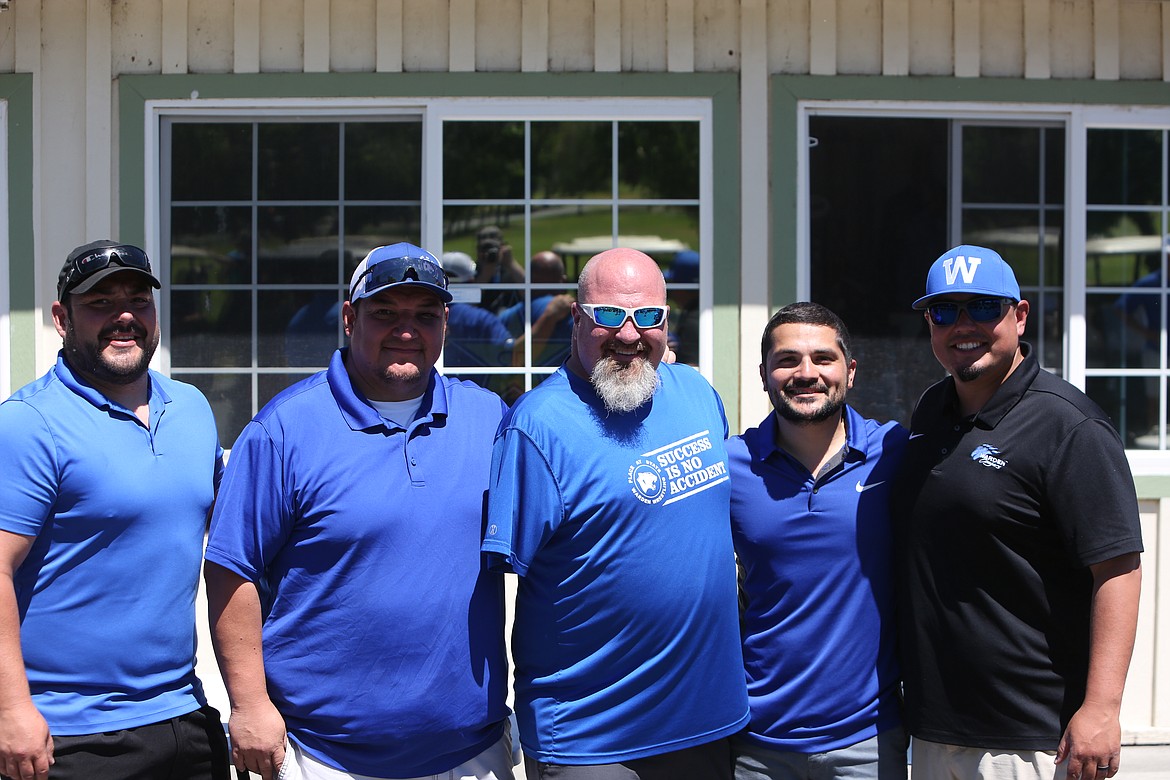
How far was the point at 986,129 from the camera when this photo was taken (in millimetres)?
5148

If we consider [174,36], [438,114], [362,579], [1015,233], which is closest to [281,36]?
[174,36]

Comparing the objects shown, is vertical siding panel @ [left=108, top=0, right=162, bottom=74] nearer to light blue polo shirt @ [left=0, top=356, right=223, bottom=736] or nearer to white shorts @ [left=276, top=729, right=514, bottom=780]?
light blue polo shirt @ [left=0, top=356, right=223, bottom=736]

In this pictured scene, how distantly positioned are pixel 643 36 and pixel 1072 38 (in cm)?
192

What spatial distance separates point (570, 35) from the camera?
485 cm

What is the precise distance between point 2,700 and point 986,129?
451 cm

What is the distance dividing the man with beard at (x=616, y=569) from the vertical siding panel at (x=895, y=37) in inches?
105

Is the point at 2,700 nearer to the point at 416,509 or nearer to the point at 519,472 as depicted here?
the point at 416,509

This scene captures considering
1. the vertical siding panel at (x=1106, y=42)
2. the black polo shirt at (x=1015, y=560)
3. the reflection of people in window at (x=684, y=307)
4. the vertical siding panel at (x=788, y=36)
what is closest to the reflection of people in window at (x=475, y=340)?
the reflection of people in window at (x=684, y=307)

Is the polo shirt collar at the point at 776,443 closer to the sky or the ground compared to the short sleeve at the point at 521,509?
closer to the sky

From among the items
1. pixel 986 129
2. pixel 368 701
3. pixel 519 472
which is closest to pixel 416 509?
pixel 519 472

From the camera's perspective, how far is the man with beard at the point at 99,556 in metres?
2.66

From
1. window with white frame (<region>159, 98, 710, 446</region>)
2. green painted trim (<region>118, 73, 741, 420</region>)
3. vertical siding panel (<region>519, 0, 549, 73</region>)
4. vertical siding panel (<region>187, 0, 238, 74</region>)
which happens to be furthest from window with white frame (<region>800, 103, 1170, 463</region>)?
vertical siding panel (<region>187, 0, 238, 74</region>)

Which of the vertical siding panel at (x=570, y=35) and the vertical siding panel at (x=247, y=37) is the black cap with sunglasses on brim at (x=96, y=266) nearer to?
the vertical siding panel at (x=247, y=37)

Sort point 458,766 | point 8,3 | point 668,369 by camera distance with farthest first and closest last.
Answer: point 8,3 < point 668,369 < point 458,766
